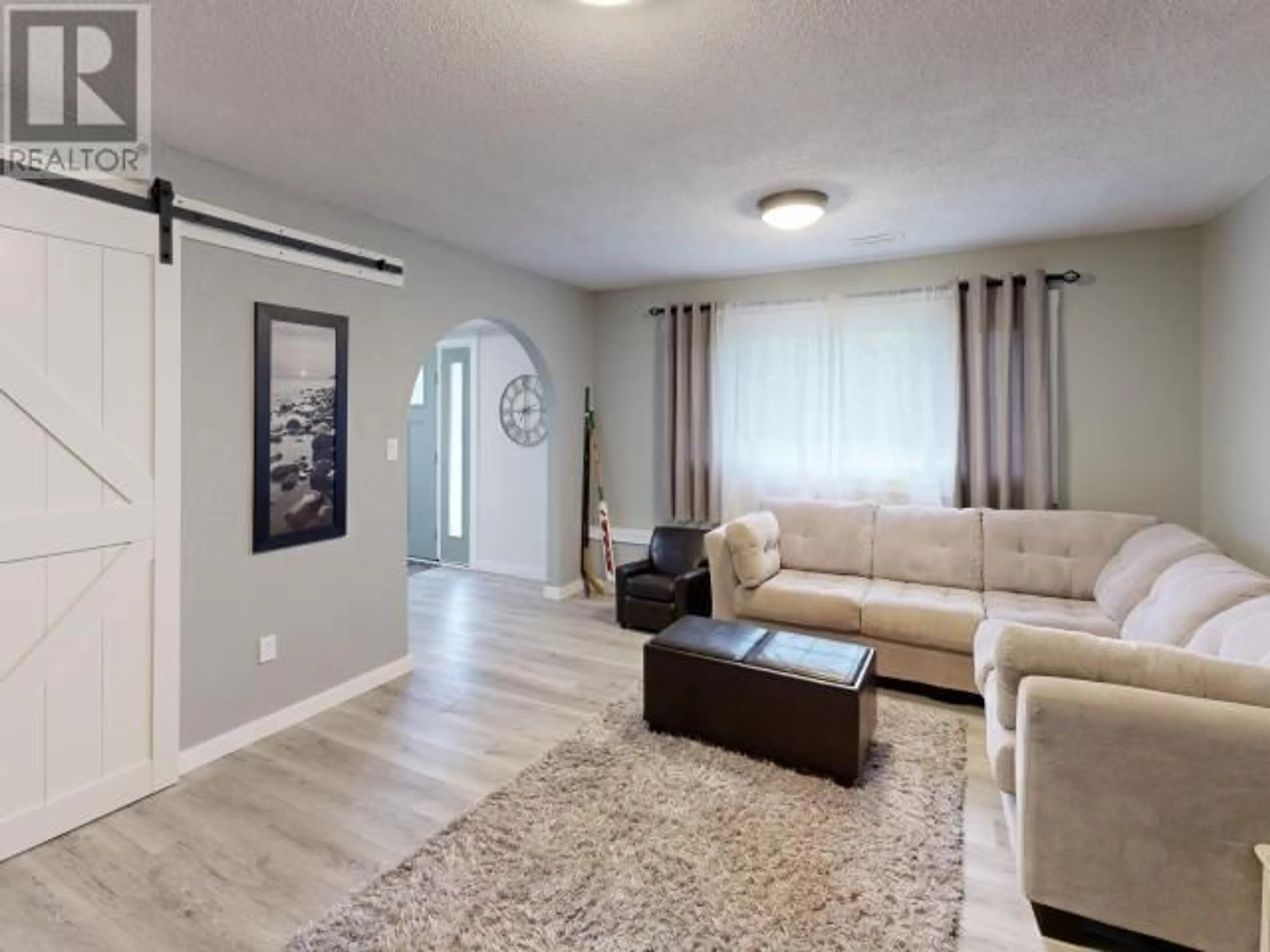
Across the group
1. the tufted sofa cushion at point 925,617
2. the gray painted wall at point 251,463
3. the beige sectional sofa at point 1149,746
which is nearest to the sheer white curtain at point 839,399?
the tufted sofa cushion at point 925,617

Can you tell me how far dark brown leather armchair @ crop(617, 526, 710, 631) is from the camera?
418cm

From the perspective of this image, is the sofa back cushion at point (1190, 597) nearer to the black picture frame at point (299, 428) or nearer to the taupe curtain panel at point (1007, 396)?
the taupe curtain panel at point (1007, 396)

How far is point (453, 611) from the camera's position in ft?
16.1

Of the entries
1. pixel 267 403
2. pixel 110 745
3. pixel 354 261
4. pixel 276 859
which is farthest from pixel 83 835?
pixel 354 261

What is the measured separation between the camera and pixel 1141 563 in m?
2.96

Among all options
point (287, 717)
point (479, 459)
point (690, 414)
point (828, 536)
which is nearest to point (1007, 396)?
point (828, 536)

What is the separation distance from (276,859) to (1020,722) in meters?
2.32

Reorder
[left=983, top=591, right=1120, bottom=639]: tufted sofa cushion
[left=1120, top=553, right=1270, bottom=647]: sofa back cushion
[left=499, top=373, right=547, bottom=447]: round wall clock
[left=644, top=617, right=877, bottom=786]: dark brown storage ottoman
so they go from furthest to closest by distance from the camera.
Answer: [left=499, top=373, right=547, bottom=447]: round wall clock < [left=983, top=591, right=1120, bottom=639]: tufted sofa cushion < [left=644, top=617, right=877, bottom=786]: dark brown storage ottoman < [left=1120, top=553, right=1270, bottom=647]: sofa back cushion

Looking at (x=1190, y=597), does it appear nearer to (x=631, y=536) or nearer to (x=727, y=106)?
(x=727, y=106)

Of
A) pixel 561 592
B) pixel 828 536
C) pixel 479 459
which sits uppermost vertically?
pixel 479 459

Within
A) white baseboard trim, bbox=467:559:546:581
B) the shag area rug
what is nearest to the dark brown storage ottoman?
the shag area rug

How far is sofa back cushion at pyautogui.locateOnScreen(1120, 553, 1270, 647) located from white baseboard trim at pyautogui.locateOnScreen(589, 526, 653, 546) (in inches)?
129

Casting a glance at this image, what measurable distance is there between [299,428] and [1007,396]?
399 centimetres

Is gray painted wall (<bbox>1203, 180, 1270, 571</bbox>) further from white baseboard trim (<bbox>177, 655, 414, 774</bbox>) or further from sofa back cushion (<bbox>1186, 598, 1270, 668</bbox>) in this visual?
white baseboard trim (<bbox>177, 655, 414, 774</bbox>)
